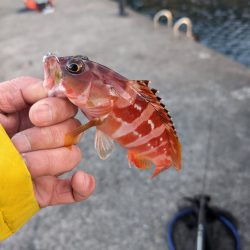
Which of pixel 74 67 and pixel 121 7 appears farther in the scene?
pixel 121 7

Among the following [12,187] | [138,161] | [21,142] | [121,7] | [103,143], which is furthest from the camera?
[121,7]

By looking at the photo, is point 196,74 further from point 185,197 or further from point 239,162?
point 185,197

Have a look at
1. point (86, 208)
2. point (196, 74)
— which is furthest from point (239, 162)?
point (196, 74)

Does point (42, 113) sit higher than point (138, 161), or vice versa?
point (42, 113)

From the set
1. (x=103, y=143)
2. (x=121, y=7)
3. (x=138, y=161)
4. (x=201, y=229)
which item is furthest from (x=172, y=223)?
(x=121, y=7)

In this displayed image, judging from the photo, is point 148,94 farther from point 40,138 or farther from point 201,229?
point 201,229

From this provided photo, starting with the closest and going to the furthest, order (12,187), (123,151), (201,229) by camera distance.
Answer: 1. (12,187)
2. (201,229)
3. (123,151)

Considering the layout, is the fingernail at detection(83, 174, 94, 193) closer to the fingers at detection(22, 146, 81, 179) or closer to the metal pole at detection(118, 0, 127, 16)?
the fingers at detection(22, 146, 81, 179)

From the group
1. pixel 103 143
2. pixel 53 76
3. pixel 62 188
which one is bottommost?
pixel 62 188
